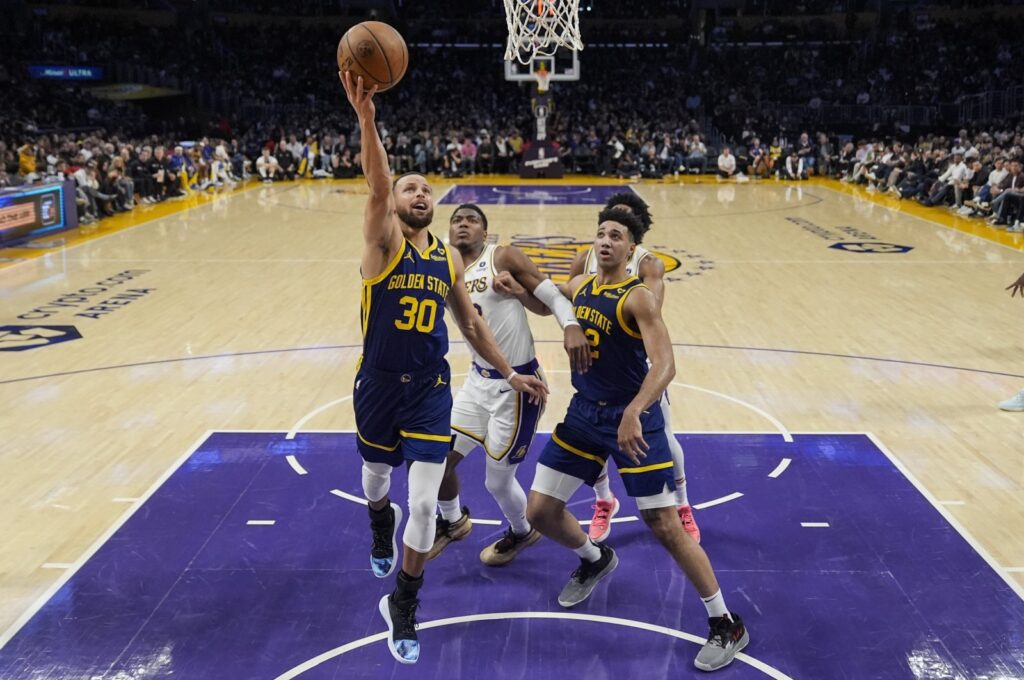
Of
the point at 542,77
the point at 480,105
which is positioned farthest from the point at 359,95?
the point at 480,105

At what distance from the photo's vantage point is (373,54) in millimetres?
4039

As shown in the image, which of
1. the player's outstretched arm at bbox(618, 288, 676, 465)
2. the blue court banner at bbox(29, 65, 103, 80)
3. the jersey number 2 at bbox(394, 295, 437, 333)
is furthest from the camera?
the blue court banner at bbox(29, 65, 103, 80)

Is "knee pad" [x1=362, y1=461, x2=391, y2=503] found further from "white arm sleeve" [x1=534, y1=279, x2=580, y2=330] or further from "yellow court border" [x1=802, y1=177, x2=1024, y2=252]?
"yellow court border" [x1=802, y1=177, x2=1024, y2=252]

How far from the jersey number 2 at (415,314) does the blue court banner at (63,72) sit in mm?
30262

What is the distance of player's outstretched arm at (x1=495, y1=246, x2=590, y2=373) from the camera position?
14.3 feet

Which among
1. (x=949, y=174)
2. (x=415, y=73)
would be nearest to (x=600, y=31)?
(x=415, y=73)

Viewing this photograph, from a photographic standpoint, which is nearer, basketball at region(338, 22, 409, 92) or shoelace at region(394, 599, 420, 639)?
basketball at region(338, 22, 409, 92)

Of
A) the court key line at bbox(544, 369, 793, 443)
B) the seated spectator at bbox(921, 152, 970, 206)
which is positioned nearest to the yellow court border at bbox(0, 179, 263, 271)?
the court key line at bbox(544, 369, 793, 443)

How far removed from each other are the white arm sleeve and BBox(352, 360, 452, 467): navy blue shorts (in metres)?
0.64

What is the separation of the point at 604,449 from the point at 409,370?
918 millimetres

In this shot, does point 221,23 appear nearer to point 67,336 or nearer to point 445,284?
point 67,336

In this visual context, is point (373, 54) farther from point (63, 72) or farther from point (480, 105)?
point (480, 105)

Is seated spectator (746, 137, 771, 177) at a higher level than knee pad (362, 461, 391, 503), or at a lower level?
higher

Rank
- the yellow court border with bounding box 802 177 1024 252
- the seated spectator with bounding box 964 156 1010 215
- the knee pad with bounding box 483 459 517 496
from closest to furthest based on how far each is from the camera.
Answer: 1. the knee pad with bounding box 483 459 517 496
2. the yellow court border with bounding box 802 177 1024 252
3. the seated spectator with bounding box 964 156 1010 215
